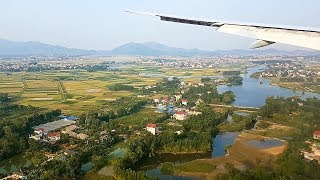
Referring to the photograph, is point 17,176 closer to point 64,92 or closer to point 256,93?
point 64,92

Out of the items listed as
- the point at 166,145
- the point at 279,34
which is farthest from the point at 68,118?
the point at 279,34

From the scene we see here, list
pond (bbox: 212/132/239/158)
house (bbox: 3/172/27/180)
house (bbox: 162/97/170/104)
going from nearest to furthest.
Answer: house (bbox: 3/172/27/180) < pond (bbox: 212/132/239/158) < house (bbox: 162/97/170/104)

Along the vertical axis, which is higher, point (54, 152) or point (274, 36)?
point (274, 36)

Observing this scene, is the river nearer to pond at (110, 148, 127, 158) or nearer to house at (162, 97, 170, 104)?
house at (162, 97, 170, 104)

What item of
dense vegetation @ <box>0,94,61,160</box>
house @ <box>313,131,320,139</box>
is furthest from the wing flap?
house @ <box>313,131,320,139</box>

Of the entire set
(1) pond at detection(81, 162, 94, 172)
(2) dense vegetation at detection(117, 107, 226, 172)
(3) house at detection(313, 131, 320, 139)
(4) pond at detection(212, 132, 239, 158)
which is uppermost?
(3) house at detection(313, 131, 320, 139)

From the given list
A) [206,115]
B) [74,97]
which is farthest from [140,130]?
[74,97]

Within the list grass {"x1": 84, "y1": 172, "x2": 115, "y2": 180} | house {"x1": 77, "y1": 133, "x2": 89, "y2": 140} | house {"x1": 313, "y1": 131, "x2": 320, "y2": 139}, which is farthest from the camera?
house {"x1": 77, "y1": 133, "x2": 89, "y2": 140}

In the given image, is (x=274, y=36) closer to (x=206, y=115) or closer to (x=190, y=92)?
(x=206, y=115)
